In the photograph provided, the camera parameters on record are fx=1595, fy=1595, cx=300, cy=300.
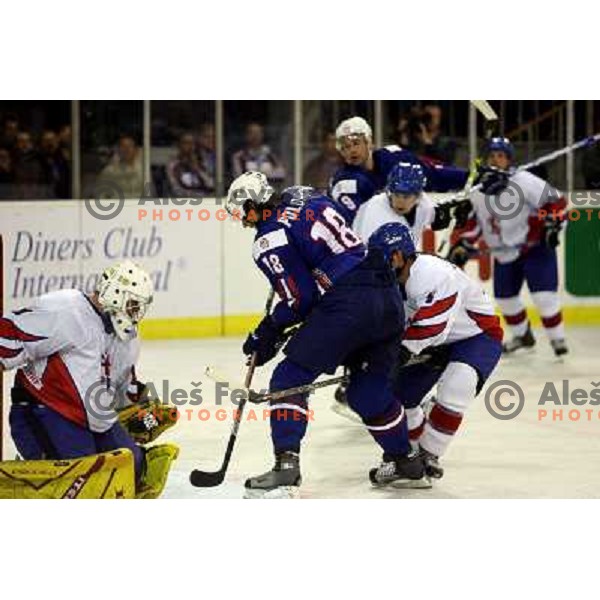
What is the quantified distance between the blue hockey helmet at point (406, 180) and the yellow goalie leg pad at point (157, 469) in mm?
1591

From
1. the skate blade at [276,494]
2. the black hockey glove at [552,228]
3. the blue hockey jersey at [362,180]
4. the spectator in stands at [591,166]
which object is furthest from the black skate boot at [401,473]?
the spectator in stands at [591,166]

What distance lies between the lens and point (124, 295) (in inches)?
180

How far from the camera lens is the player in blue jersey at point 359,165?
642cm

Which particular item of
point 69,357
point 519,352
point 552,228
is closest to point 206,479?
point 69,357

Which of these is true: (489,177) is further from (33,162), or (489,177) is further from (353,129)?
(33,162)

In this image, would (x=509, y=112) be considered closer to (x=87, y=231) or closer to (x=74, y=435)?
(x=87, y=231)

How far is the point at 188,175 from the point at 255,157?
46 cm

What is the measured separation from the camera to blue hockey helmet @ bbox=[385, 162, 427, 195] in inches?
236

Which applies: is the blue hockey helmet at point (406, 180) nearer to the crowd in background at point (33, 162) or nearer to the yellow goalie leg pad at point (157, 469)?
the yellow goalie leg pad at point (157, 469)

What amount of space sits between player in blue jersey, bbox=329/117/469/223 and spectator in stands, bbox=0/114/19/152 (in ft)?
10.6

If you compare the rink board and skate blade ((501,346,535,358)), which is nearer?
skate blade ((501,346,535,358))

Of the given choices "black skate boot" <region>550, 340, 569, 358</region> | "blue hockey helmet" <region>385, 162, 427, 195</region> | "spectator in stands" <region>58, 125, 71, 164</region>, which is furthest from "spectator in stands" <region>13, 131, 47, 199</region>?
"blue hockey helmet" <region>385, 162, 427, 195</region>

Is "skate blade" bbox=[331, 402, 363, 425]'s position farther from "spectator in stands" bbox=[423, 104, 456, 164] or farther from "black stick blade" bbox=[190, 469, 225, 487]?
"spectator in stands" bbox=[423, 104, 456, 164]

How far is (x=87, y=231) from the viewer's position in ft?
29.7
